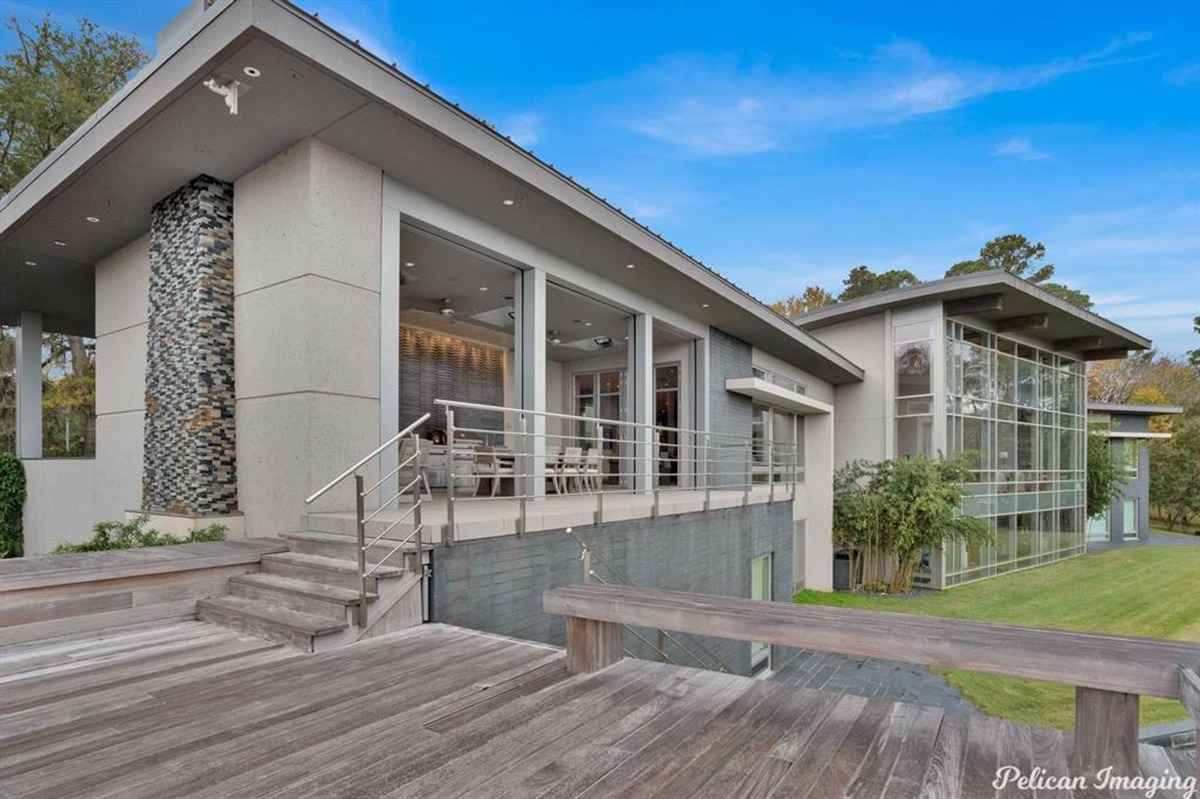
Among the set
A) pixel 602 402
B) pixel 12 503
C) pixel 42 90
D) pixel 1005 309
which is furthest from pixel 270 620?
pixel 42 90

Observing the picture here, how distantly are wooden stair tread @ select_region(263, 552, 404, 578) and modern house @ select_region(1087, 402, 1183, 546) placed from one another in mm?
28007

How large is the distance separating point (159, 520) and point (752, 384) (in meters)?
9.68

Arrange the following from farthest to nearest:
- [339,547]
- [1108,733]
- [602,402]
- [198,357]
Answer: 1. [602,402]
2. [198,357]
3. [339,547]
4. [1108,733]

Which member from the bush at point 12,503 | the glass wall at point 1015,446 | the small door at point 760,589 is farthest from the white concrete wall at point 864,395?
the bush at point 12,503

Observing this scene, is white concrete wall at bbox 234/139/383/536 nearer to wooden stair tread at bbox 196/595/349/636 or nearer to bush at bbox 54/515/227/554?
bush at bbox 54/515/227/554

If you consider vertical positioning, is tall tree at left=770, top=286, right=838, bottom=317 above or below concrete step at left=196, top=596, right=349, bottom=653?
above

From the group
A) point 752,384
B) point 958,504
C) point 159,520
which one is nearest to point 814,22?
point 752,384

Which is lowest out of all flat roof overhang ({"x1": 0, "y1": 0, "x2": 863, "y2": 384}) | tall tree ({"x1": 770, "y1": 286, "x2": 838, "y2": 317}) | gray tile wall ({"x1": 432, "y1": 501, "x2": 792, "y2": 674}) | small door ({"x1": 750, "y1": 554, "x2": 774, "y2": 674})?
small door ({"x1": 750, "y1": 554, "x2": 774, "y2": 674})

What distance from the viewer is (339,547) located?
463cm

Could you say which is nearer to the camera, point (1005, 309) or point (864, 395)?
point (1005, 309)

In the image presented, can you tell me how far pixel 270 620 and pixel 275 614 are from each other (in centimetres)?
13

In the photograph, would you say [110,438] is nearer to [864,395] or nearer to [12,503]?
[12,503]

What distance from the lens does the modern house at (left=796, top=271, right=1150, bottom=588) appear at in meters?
14.5

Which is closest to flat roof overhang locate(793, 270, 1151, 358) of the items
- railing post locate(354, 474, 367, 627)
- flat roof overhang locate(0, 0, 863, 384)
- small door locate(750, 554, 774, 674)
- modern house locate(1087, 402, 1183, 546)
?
modern house locate(1087, 402, 1183, 546)
